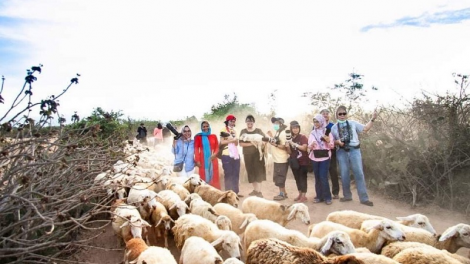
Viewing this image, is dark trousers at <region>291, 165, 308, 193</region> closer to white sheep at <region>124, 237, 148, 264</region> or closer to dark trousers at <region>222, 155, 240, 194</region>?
dark trousers at <region>222, 155, 240, 194</region>

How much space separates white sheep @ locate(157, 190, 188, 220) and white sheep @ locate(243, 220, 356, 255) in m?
1.40

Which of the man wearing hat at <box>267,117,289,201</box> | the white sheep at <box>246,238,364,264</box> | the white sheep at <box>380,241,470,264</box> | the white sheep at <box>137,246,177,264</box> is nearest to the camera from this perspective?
the white sheep at <box>246,238,364,264</box>

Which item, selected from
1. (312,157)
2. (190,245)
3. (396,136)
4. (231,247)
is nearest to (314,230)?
(231,247)

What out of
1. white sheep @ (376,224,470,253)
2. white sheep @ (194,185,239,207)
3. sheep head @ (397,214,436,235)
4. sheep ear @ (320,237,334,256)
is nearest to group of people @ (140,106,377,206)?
white sheep @ (194,185,239,207)

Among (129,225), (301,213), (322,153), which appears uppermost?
(322,153)

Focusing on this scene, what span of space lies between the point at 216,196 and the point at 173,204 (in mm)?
1348

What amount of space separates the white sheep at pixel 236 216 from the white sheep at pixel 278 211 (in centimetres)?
48

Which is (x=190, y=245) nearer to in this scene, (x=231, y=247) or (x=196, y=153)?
(x=231, y=247)

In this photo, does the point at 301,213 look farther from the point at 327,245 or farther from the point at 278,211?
the point at 327,245

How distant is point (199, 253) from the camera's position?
4.67 meters

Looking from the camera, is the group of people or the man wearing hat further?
the man wearing hat

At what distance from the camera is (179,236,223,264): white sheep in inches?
179

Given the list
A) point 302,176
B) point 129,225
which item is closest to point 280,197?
point 302,176

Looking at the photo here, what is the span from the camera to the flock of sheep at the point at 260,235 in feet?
14.2
